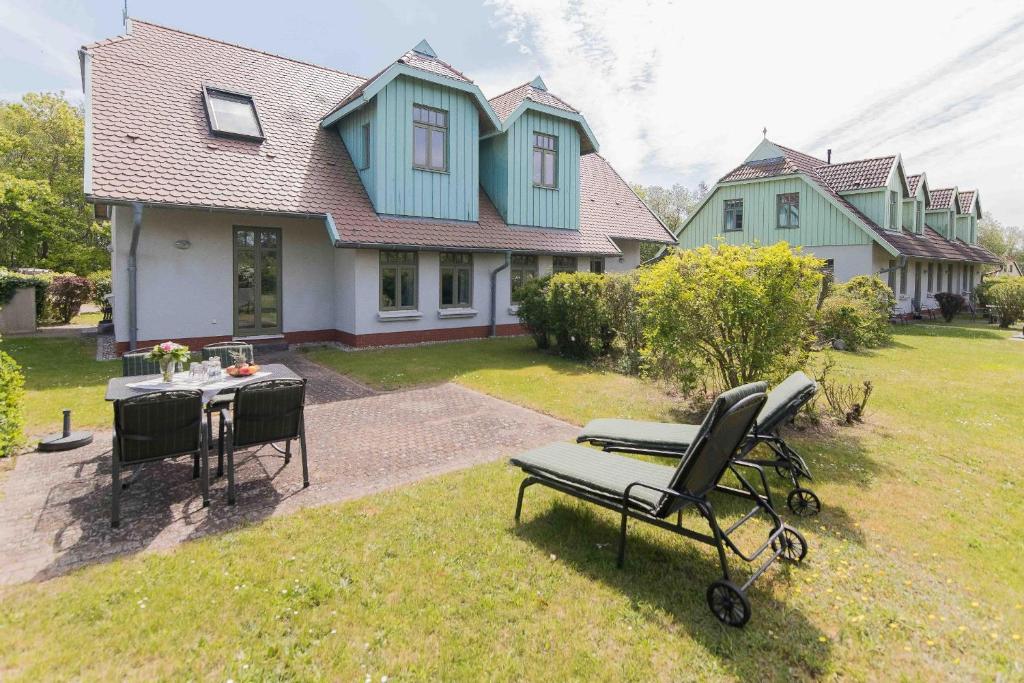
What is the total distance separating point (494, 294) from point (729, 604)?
526 inches

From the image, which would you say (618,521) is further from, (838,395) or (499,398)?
(838,395)

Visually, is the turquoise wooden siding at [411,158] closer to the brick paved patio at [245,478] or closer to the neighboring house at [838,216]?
the brick paved patio at [245,478]

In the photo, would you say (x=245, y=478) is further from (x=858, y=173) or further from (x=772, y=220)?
(x=858, y=173)

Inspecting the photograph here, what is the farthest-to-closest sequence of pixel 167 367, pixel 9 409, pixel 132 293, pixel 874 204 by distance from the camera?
pixel 874 204, pixel 132 293, pixel 9 409, pixel 167 367

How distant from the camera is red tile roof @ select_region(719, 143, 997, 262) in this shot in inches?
930

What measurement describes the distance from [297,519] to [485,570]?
175 centimetres

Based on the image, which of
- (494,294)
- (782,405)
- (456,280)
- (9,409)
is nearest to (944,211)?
(494,294)

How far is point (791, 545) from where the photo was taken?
151 inches

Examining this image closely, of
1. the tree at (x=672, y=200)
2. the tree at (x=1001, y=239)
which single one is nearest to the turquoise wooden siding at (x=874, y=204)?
the tree at (x=672, y=200)

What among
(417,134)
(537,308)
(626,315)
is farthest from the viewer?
(417,134)

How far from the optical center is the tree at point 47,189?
25484mm

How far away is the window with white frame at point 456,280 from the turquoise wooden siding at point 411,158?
120 centimetres

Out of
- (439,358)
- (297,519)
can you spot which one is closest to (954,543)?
(297,519)

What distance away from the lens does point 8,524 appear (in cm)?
422
